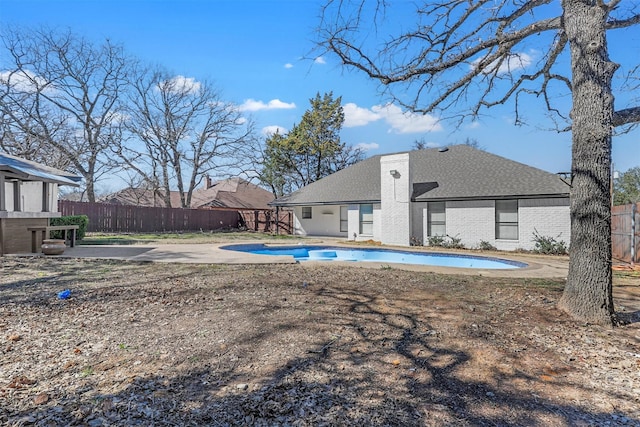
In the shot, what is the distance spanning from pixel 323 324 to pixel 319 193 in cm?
1709

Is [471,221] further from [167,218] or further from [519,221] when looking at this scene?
[167,218]

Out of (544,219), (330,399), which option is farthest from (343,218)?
(330,399)

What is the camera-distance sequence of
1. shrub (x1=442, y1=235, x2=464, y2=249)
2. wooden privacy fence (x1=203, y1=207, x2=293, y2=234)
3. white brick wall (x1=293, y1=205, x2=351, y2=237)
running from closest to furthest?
shrub (x1=442, y1=235, x2=464, y2=249) < white brick wall (x1=293, y1=205, x2=351, y2=237) < wooden privacy fence (x1=203, y1=207, x2=293, y2=234)

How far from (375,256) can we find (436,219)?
155 inches

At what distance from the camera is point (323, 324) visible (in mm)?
4043

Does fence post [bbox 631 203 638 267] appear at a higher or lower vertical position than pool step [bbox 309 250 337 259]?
higher

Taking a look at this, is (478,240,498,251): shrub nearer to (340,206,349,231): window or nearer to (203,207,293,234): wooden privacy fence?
(340,206,349,231): window

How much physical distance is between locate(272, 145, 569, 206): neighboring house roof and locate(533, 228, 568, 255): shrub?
161cm

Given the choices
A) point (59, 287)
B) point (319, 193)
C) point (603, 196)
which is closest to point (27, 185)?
point (59, 287)

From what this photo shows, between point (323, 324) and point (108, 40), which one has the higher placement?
point (108, 40)

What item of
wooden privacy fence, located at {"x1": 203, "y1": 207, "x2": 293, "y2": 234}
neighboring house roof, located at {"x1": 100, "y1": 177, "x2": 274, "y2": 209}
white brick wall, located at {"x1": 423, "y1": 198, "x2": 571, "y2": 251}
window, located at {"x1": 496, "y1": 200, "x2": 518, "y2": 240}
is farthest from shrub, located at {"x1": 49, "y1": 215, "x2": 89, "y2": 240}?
neighboring house roof, located at {"x1": 100, "y1": 177, "x2": 274, "y2": 209}

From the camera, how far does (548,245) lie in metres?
12.9

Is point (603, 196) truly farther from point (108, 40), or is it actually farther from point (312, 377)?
point (108, 40)

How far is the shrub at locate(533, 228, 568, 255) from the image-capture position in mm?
12664
